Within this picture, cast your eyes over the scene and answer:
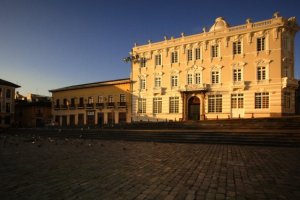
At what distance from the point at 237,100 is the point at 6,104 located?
47.4m

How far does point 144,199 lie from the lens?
16.3 ft

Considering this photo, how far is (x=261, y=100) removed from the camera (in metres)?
29.9

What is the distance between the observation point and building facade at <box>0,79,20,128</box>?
50844 mm

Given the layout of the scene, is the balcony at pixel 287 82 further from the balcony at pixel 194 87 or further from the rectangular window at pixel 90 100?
the rectangular window at pixel 90 100

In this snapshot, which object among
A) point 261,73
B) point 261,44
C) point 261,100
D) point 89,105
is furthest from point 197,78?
point 89,105

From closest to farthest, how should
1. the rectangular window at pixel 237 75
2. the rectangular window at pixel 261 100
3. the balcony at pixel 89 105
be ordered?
the rectangular window at pixel 261 100 < the rectangular window at pixel 237 75 < the balcony at pixel 89 105

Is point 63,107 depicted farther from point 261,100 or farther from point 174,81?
point 261,100

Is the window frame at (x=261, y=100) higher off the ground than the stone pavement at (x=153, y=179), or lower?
higher

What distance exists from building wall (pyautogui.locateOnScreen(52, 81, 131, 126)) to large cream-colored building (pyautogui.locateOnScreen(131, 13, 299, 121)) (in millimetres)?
2296

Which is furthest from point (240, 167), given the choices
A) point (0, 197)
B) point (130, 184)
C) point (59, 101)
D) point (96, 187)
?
point (59, 101)

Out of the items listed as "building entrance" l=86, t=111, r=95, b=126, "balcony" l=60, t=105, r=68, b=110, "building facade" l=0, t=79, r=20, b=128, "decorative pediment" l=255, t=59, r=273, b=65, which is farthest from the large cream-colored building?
"building facade" l=0, t=79, r=20, b=128

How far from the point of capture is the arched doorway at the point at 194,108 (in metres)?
34.3

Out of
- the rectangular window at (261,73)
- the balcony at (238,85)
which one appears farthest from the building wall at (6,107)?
the rectangular window at (261,73)

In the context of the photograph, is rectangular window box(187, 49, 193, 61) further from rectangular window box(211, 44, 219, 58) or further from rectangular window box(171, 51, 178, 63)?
rectangular window box(211, 44, 219, 58)
